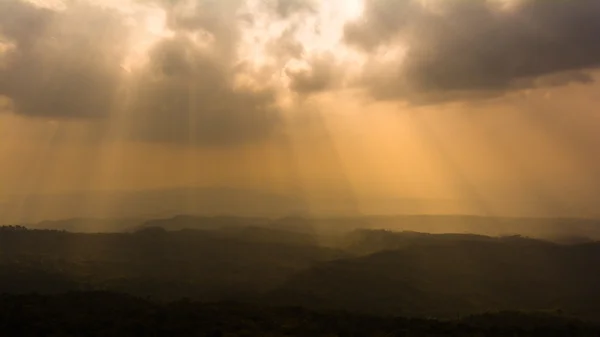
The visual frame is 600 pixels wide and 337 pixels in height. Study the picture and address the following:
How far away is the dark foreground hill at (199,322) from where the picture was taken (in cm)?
7150

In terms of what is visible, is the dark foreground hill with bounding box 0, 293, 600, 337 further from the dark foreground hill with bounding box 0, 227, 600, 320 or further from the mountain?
the mountain

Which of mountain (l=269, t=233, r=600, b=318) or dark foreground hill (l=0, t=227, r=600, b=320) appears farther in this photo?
mountain (l=269, t=233, r=600, b=318)

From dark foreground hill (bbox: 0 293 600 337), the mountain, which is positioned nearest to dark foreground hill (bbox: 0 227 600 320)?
the mountain

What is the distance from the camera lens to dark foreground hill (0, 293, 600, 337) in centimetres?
7150

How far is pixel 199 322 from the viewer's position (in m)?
76.4

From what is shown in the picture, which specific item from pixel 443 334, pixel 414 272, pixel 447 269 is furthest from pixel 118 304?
pixel 447 269

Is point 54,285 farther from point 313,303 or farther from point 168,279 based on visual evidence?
point 313,303

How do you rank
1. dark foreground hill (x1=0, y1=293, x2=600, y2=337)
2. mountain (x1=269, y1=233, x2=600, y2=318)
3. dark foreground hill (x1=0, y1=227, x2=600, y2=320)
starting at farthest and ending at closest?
mountain (x1=269, y1=233, x2=600, y2=318)
dark foreground hill (x1=0, y1=227, x2=600, y2=320)
dark foreground hill (x1=0, y1=293, x2=600, y2=337)

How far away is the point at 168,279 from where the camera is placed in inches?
6634

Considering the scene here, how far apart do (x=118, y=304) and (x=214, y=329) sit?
23.6 meters

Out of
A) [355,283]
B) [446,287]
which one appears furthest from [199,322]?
[446,287]

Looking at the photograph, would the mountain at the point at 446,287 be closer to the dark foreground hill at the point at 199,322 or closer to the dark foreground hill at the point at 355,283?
the dark foreground hill at the point at 355,283

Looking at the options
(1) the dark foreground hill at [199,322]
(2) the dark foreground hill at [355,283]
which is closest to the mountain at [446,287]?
(2) the dark foreground hill at [355,283]

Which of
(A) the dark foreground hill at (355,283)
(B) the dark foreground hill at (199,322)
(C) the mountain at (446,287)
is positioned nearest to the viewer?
(B) the dark foreground hill at (199,322)
